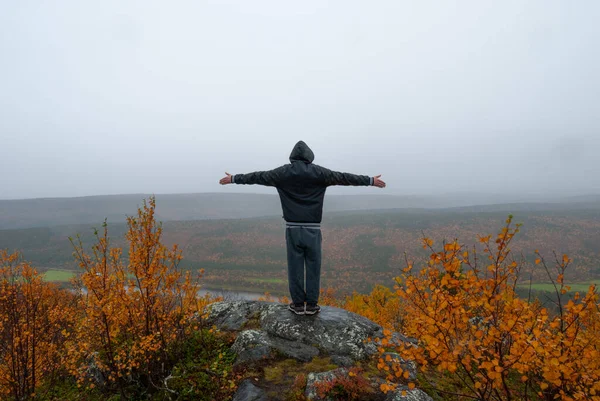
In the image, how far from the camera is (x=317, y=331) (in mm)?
6973

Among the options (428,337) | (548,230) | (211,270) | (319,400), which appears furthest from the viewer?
(548,230)

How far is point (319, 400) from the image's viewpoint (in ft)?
15.4

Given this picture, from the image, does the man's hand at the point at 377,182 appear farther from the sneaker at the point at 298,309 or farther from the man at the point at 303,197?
the sneaker at the point at 298,309

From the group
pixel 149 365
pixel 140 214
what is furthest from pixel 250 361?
pixel 140 214

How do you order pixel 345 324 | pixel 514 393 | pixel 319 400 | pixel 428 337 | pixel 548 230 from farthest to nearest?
pixel 548 230 → pixel 345 324 → pixel 514 393 → pixel 319 400 → pixel 428 337

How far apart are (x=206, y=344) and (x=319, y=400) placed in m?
3.55

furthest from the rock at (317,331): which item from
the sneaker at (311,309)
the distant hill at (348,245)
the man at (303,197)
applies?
the distant hill at (348,245)

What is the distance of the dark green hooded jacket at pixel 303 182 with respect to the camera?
6.83 m

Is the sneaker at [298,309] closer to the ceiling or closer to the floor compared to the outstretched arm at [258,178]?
closer to the floor

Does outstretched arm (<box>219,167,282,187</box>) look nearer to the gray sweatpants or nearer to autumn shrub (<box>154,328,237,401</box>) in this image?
the gray sweatpants

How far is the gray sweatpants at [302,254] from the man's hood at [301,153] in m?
1.57

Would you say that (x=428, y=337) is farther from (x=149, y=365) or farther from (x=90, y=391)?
(x=90, y=391)

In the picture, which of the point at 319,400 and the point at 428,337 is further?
the point at 319,400

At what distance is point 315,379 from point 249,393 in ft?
3.73
